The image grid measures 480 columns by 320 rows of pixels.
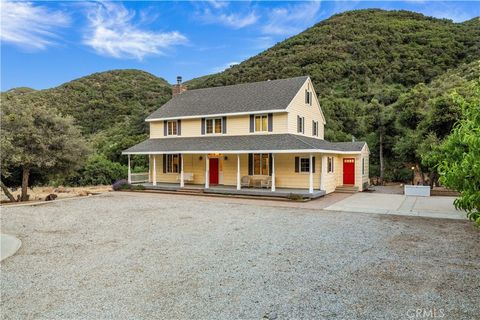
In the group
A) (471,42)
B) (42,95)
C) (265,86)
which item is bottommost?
(265,86)

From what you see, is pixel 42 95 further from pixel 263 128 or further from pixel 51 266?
pixel 51 266

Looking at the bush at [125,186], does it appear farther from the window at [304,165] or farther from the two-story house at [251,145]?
the window at [304,165]

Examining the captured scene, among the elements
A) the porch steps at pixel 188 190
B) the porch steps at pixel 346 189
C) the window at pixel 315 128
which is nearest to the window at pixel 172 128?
the porch steps at pixel 188 190

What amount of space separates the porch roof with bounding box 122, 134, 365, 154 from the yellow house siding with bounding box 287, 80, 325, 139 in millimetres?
1035

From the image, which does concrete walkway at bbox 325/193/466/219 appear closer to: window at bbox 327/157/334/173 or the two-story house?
the two-story house

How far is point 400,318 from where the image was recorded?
4176 millimetres

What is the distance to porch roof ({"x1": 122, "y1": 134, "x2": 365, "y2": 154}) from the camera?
17.1 m

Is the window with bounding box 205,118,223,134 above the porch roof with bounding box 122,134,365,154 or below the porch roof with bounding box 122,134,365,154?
above

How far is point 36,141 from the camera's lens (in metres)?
15.6

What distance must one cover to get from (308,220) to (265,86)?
46.6ft

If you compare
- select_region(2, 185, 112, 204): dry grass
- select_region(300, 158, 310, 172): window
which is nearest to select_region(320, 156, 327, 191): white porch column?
select_region(300, 158, 310, 172): window

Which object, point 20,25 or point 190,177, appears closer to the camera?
point 20,25

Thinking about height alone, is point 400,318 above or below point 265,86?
below

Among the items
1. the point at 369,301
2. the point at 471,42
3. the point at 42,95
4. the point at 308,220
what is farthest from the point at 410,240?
the point at 42,95
